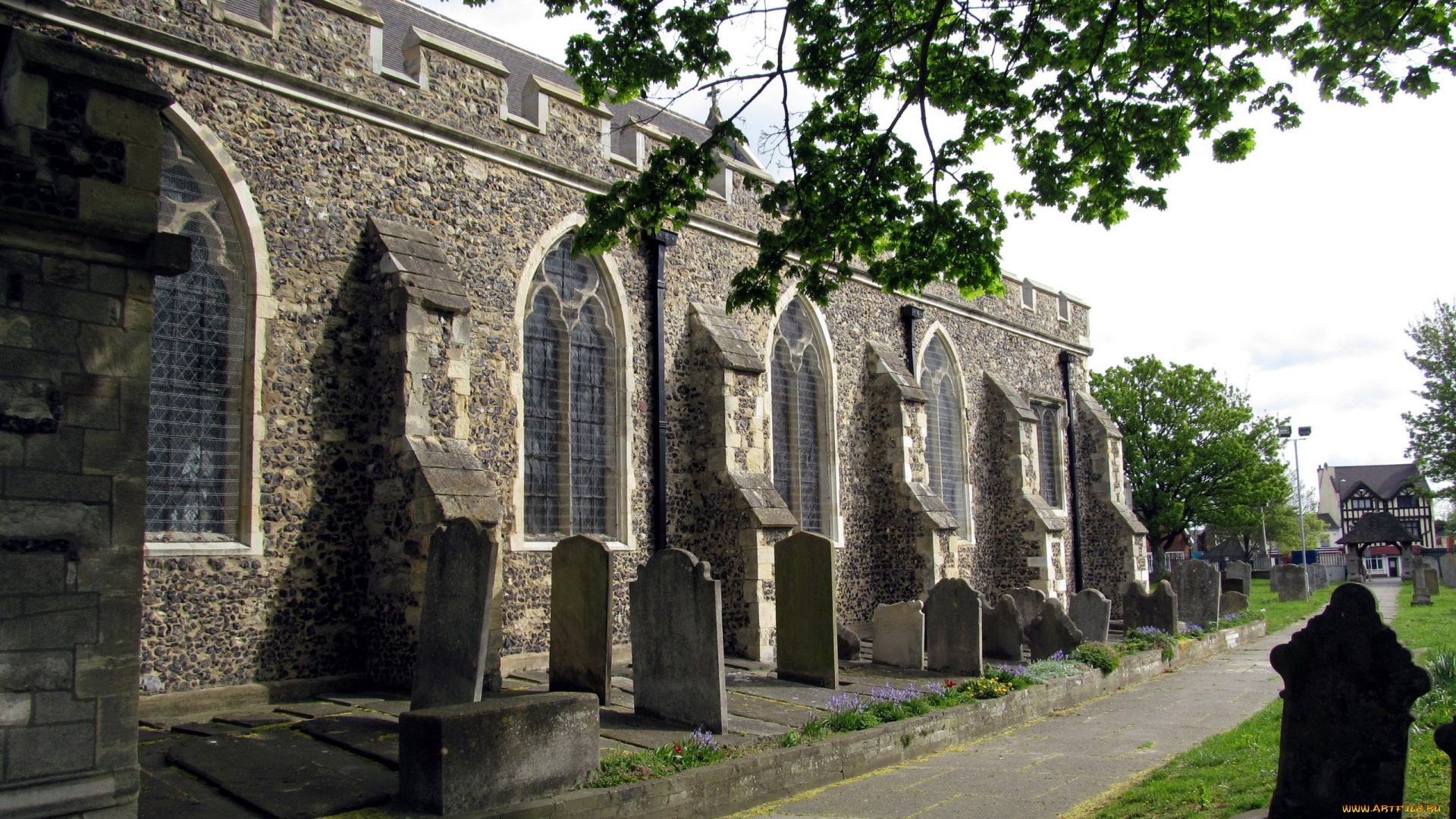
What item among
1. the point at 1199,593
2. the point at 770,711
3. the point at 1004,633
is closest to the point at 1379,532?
the point at 1199,593

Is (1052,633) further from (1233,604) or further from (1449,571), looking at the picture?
(1449,571)

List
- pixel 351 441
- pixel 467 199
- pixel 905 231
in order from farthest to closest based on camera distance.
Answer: pixel 467 199, pixel 351 441, pixel 905 231

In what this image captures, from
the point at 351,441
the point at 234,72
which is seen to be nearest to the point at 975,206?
the point at 351,441

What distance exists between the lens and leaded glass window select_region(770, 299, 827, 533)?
15250 millimetres

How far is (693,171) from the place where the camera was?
8.41 m

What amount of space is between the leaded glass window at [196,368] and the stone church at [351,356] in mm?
25

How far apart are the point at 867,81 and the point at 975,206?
150cm

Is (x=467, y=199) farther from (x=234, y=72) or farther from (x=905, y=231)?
(x=905, y=231)

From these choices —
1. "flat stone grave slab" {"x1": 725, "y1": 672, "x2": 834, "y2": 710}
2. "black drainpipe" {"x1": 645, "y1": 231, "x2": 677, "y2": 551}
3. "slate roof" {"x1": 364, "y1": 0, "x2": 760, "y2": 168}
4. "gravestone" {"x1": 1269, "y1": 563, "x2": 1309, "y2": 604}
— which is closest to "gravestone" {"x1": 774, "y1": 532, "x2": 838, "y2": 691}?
"flat stone grave slab" {"x1": 725, "y1": 672, "x2": 834, "y2": 710}

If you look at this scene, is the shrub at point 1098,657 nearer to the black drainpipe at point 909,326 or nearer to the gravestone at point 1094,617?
the gravestone at point 1094,617

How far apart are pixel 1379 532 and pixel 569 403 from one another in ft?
111

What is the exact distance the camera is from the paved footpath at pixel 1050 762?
21.5 feet

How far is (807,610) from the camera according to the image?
9922 mm

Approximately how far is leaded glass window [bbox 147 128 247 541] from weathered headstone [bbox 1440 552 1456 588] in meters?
38.1
